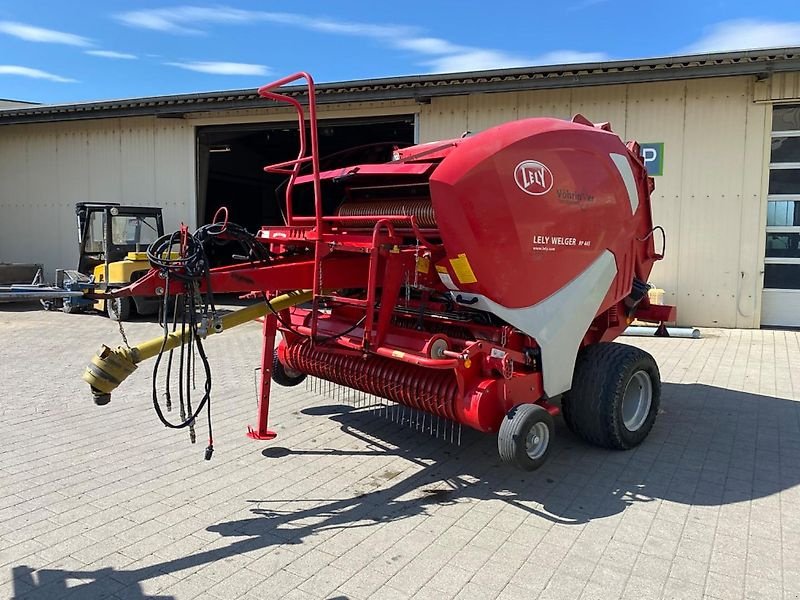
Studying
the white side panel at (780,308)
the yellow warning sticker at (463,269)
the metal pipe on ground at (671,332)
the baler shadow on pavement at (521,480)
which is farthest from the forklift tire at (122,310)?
the white side panel at (780,308)

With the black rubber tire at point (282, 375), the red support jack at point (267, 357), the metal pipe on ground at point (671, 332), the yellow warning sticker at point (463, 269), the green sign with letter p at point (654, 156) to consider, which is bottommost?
the metal pipe on ground at point (671, 332)

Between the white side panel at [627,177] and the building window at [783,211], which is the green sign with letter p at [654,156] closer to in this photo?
the building window at [783,211]

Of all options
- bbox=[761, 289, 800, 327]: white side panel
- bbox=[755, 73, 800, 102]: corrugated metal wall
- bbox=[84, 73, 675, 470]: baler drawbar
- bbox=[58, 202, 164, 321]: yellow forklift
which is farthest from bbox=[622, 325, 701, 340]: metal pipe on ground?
bbox=[58, 202, 164, 321]: yellow forklift

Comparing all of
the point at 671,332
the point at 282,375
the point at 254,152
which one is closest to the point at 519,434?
the point at 282,375

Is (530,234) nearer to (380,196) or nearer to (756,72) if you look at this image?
(380,196)

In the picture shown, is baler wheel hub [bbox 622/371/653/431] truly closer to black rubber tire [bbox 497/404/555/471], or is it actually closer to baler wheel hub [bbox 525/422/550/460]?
baler wheel hub [bbox 525/422/550/460]

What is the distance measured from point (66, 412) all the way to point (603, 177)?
16.1 feet

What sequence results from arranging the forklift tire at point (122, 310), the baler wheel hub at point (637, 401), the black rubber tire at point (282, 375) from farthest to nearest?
the forklift tire at point (122, 310), the black rubber tire at point (282, 375), the baler wheel hub at point (637, 401)

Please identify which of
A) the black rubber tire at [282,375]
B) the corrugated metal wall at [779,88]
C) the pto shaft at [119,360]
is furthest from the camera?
the corrugated metal wall at [779,88]

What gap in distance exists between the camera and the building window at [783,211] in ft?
34.8

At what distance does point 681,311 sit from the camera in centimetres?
1092

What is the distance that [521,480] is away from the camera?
4.29 meters

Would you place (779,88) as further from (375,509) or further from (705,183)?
(375,509)

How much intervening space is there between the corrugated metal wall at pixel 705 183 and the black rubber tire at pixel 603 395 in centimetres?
672
